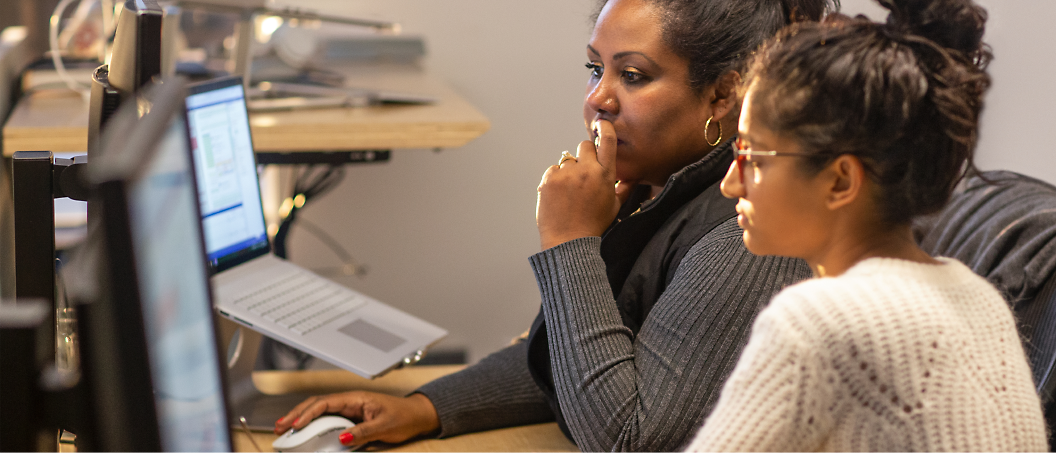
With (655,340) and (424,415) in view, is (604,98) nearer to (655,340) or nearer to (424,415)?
(655,340)

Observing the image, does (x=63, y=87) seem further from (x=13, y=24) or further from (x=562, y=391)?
(x=562, y=391)

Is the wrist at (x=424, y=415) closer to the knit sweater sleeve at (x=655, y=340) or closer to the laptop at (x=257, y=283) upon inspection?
the laptop at (x=257, y=283)

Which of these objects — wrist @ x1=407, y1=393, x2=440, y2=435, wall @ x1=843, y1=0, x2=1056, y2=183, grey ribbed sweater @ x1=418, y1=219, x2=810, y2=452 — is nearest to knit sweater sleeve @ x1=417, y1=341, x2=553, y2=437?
wrist @ x1=407, y1=393, x2=440, y2=435

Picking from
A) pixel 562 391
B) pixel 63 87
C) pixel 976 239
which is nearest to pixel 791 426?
pixel 562 391

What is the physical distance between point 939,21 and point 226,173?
958mm

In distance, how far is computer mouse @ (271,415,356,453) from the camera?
1.04 m

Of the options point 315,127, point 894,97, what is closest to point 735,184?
point 894,97

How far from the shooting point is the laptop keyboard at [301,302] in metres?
1.21

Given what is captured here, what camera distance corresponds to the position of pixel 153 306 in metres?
0.40

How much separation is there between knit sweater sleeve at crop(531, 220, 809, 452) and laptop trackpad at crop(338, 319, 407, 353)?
367mm

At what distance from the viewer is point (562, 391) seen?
0.94 metres

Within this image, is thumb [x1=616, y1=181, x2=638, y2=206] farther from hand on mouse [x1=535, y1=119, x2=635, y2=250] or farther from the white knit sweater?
the white knit sweater

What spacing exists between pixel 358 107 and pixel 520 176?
0.77 metres

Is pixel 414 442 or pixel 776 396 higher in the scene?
pixel 776 396
